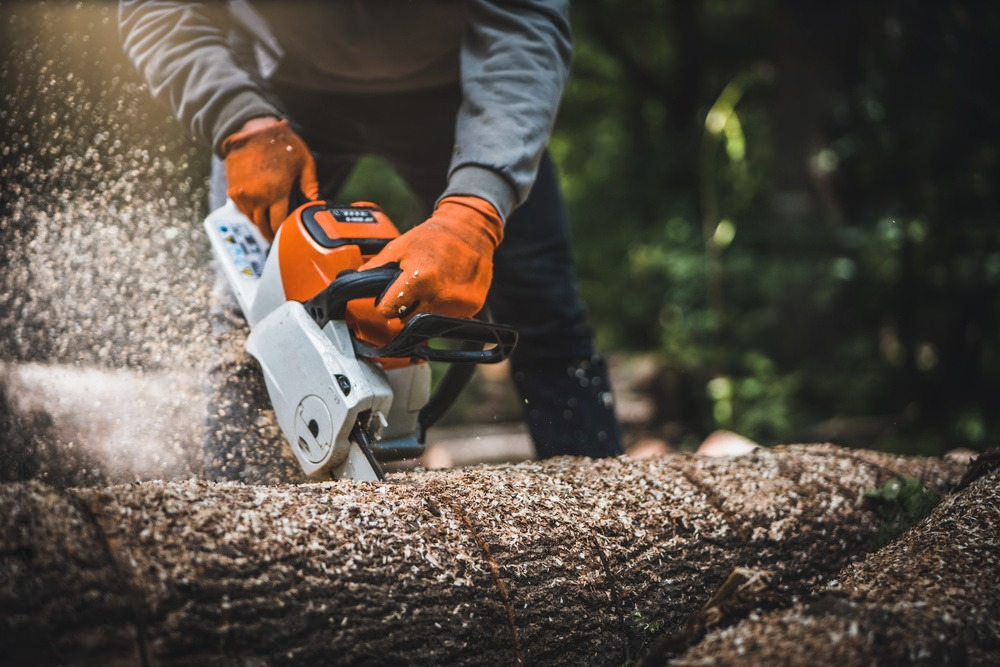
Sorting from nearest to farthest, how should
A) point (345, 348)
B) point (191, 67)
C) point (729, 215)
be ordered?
1. point (345, 348)
2. point (191, 67)
3. point (729, 215)

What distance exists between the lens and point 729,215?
7.07 metres

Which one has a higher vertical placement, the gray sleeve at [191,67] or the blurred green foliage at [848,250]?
the gray sleeve at [191,67]

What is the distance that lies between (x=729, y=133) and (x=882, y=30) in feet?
4.70

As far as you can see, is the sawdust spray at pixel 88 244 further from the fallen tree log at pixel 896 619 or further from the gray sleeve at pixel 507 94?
the fallen tree log at pixel 896 619

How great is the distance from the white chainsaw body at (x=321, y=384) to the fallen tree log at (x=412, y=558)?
154mm

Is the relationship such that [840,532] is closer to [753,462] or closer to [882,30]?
[753,462]

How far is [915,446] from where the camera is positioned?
4523mm

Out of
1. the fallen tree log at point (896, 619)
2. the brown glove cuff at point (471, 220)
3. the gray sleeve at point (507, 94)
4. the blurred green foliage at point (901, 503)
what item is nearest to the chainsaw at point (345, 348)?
the brown glove cuff at point (471, 220)

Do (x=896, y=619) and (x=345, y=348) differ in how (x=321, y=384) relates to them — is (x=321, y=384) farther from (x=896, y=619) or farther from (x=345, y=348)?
(x=896, y=619)

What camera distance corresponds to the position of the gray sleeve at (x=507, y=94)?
6.40ft

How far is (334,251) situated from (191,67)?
0.85 meters

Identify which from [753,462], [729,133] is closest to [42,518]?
[753,462]

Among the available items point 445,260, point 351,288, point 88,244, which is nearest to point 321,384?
point 351,288

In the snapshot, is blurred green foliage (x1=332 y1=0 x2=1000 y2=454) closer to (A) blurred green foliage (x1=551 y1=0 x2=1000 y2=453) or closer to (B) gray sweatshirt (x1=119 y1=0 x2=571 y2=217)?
(A) blurred green foliage (x1=551 y1=0 x2=1000 y2=453)
